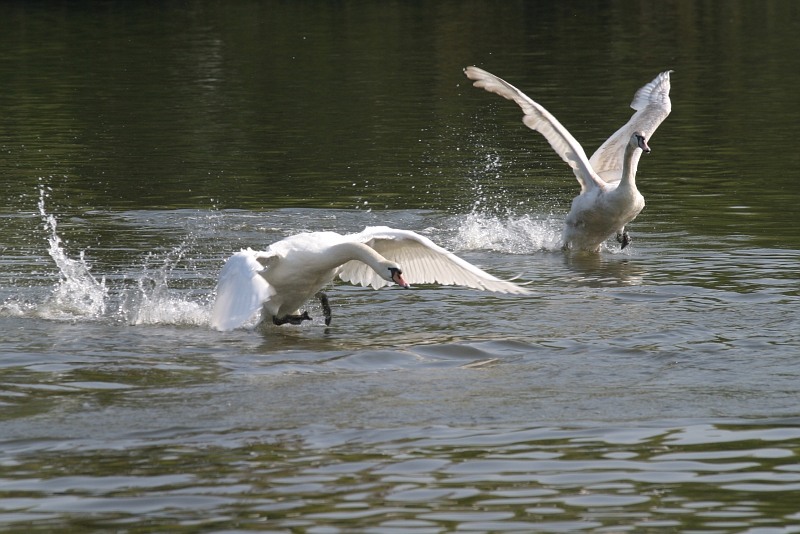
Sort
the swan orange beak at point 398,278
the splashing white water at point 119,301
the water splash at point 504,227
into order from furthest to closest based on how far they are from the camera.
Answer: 1. the water splash at point 504,227
2. the splashing white water at point 119,301
3. the swan orange beak at point 398,278

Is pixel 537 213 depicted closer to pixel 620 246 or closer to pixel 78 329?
pixel 620 246

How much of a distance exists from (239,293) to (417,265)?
2418 millimetres

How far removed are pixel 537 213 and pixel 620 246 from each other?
1.97 m

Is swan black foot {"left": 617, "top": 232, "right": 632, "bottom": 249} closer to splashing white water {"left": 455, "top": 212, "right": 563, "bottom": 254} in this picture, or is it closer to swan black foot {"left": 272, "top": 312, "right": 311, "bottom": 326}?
splashing white water {"left": 455, "top": 212, "right": 563, "bottom": 254}

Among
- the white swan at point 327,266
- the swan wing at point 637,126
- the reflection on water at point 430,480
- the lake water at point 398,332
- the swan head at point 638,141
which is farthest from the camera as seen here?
the swan wing at point 637,126

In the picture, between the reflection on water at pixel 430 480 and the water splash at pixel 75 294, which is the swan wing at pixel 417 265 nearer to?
the water splash at pixel 75 294

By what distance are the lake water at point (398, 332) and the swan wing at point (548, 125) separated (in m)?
0.90

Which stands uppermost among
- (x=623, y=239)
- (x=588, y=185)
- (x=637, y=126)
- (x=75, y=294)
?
(x=637, y=126)

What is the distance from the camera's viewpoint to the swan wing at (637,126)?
1591cm

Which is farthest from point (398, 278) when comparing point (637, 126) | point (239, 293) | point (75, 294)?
point (637, 126)

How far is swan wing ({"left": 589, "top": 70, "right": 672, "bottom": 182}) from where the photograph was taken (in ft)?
52.2

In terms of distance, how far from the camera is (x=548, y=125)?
49.0 ft

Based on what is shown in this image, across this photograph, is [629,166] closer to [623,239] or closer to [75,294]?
[623,239]

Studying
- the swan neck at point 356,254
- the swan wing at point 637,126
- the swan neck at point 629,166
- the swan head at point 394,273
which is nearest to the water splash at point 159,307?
the swan neck at point 356,254
